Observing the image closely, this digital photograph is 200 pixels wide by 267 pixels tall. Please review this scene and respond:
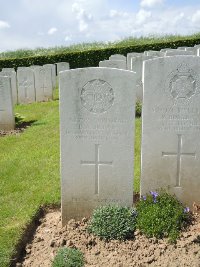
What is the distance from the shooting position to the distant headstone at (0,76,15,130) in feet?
31.6

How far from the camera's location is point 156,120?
4684 millimetres

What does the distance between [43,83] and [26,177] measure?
8538mm

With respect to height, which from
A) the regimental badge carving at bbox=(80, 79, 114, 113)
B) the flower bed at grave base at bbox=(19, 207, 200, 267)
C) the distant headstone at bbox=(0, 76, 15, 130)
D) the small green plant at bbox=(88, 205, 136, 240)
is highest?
the regimental badge carving at bbox=(80, 79, 114, 113)

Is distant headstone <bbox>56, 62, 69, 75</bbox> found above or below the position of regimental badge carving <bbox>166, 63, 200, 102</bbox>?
above

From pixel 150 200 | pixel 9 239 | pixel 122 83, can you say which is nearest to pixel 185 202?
pixel 150 200

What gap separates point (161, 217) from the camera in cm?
447

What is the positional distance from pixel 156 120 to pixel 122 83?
0.63 meters

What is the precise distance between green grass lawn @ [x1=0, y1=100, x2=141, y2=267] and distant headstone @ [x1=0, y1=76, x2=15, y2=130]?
0.54 m

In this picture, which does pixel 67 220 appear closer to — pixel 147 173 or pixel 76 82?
pixel 147 173

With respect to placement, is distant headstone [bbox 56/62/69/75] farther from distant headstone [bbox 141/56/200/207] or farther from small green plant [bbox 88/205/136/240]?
small green plant [bbox 88/205/136/240]

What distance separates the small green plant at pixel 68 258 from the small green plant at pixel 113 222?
1.46 ft

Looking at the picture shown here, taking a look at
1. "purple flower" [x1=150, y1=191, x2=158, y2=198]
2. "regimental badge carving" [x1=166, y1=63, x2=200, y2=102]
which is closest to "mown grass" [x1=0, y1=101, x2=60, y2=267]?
"purple flower" [x1=150, y1=191, x2=158, y2=198]

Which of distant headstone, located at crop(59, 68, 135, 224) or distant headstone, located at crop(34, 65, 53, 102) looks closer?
distant headstone, located at crop(59, 68, 135, 224)

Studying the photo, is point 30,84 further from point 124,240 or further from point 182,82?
point 124,240
